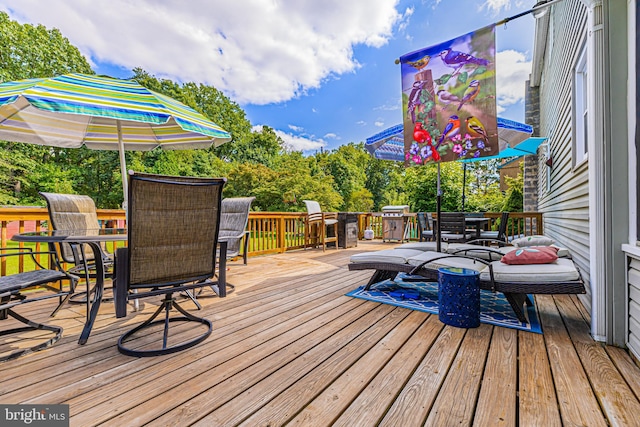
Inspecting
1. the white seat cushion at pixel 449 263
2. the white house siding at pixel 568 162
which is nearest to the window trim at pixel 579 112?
the white house siding at pixel 568 162

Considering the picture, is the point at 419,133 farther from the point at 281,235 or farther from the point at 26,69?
the point at 26,69

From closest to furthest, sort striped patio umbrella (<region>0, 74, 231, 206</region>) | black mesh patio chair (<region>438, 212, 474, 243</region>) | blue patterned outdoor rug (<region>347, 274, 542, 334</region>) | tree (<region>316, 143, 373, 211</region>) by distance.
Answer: striped patio umbrella (<region>0, 74, 231, 206</region>), blue patterned outdoor rug (<region>347, 274, 542, 334</region>), black mesh patio chair (<region>438, 212, 474, 243</region>), tree (<region>316, 143, 373, 211</region>)

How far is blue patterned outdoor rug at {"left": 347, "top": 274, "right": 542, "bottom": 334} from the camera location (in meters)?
2.50

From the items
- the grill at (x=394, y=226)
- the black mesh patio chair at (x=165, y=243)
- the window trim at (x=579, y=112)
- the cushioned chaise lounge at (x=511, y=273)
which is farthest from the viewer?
the grill at (x=394, y=226)

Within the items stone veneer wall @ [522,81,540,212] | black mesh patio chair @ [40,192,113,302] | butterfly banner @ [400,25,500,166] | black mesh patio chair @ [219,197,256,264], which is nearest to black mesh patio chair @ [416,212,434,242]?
butterfly banner @ [400,25,500,166]

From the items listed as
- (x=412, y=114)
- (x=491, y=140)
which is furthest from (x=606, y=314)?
(x=412, y=114)

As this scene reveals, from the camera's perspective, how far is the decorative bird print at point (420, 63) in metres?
2.96

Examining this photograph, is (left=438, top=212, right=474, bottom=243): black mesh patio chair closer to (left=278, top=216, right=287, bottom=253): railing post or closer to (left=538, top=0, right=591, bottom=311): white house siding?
(left=538, top=0, right=591, bottom=311): white house siding

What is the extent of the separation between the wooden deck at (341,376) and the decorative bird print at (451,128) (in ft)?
5.61

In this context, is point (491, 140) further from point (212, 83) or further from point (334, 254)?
point (212, 83)

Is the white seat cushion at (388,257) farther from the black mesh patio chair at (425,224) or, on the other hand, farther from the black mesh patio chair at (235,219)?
the black mesh patio chair at (425,224)

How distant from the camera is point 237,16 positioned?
9.14 m

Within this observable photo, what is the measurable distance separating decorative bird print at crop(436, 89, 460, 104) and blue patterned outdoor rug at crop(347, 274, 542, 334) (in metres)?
2.00

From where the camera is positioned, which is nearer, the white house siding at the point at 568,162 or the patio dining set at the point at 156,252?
the patio dining set at the point at 156,252
